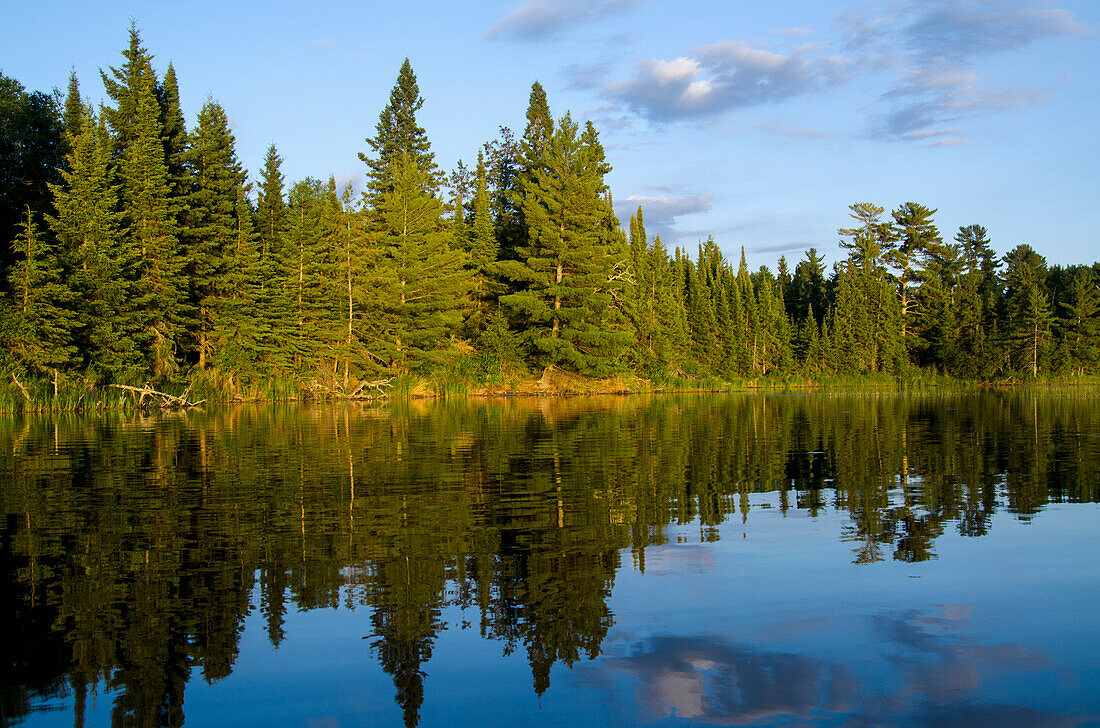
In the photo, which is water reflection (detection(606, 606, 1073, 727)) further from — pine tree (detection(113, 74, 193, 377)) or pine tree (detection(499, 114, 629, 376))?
pine tree (detection(499, 114, 629, 376))

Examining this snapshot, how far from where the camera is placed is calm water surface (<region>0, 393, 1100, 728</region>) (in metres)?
4.70

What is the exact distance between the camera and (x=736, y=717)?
4.48 m

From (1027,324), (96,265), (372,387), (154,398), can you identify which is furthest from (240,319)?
(1027,324)

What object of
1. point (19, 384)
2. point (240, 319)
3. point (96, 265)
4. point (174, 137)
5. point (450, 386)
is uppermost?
point (174, 137)

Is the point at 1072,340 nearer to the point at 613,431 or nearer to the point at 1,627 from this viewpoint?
the point at 613,431

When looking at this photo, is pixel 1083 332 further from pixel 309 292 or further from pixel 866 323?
pixel 309 292

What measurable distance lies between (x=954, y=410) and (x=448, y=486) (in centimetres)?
2685

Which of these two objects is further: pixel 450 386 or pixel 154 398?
pixel 450 386

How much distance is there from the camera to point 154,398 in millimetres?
35594

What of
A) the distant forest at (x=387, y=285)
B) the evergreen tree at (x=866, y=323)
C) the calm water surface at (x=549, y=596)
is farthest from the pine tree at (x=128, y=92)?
the evergreen tree at (x=866, y=323)

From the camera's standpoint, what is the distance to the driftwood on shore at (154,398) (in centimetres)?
3381

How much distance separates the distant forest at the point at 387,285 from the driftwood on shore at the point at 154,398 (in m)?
0.87

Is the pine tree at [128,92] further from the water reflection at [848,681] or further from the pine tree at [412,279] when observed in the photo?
the water reflection at [848,681]

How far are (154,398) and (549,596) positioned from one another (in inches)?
1340
